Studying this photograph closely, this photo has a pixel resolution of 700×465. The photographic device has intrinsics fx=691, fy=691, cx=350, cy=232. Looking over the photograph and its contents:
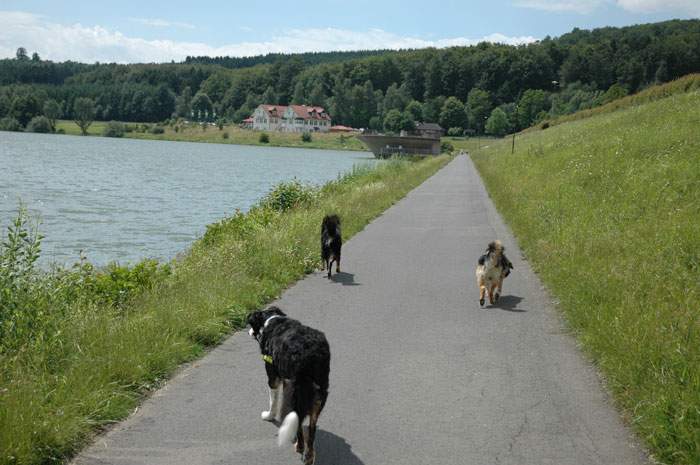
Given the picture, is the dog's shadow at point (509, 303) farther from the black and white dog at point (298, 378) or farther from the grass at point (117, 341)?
the black and white dog at point (298, 378)

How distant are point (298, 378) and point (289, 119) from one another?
175 metres

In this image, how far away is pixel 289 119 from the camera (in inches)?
6954

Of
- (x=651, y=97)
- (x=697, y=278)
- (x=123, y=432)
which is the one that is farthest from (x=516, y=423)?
(x=651, y=97)

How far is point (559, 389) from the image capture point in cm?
620

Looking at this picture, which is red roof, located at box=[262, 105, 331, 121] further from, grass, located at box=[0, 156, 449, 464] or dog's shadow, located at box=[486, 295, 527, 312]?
dog's shadow, located at box=[486, 295, 527, 312]

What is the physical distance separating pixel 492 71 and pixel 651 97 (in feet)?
470

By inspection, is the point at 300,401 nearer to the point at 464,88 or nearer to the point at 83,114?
the point at 83,114

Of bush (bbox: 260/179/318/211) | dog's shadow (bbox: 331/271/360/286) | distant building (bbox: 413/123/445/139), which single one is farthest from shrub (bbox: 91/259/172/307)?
distant building (bbox: 413/123/445/139)

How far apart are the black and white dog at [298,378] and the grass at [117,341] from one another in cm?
126

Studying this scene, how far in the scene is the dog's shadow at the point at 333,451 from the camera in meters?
4.66

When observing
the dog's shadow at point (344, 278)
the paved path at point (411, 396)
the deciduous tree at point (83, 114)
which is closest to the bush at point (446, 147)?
the deciduous tree at point (83, 114)

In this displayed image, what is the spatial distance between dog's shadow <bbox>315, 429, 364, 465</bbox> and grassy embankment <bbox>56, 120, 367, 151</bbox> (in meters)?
136

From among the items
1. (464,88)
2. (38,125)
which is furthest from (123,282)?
(464,88)

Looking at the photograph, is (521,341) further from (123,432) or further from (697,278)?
(123,432)
